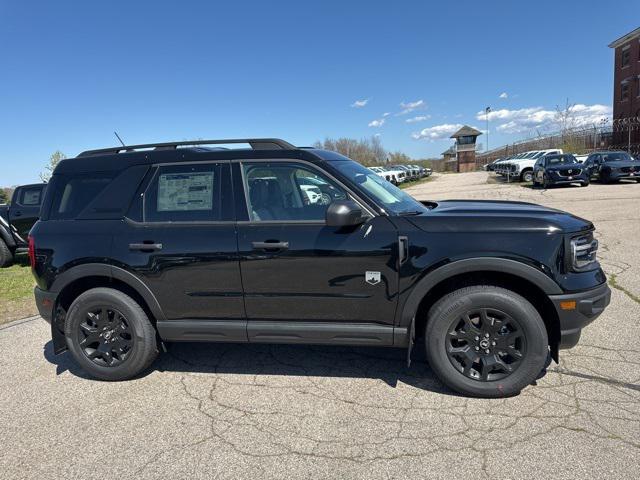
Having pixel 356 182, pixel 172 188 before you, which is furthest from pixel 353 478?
pixel 172 188

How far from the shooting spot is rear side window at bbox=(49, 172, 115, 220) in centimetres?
368

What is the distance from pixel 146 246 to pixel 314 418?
1.85m

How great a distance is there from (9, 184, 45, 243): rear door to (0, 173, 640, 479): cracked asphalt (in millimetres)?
5798

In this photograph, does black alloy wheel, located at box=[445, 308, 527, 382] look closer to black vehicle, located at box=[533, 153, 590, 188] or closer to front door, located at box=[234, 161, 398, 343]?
front door, located at box=[234, 161, 398, 343]

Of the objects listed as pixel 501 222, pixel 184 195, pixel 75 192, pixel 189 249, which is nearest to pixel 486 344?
pixel 501 222

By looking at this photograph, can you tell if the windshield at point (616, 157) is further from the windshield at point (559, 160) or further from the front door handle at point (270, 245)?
the front door handle at point (270, 245)

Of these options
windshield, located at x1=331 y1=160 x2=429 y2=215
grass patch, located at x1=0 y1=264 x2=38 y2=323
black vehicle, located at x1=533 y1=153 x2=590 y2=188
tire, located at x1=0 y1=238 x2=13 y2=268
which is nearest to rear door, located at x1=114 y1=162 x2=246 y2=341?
windshield, located at x1=331 y1=160 x2=429 y2=215

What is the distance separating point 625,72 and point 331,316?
47259 millimetres

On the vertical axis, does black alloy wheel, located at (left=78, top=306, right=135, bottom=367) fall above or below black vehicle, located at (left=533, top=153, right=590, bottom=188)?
below

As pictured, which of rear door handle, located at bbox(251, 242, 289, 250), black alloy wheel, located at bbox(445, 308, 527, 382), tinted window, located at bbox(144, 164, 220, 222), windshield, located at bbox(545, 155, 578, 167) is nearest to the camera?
black alloy wheel, located at bbox(445, 308, 527, 382)

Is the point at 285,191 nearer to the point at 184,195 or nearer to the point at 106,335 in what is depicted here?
the point at 184,195

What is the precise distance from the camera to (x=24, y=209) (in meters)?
9.08

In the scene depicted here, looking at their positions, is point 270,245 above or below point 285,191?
below

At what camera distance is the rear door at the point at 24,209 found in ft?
29.7
